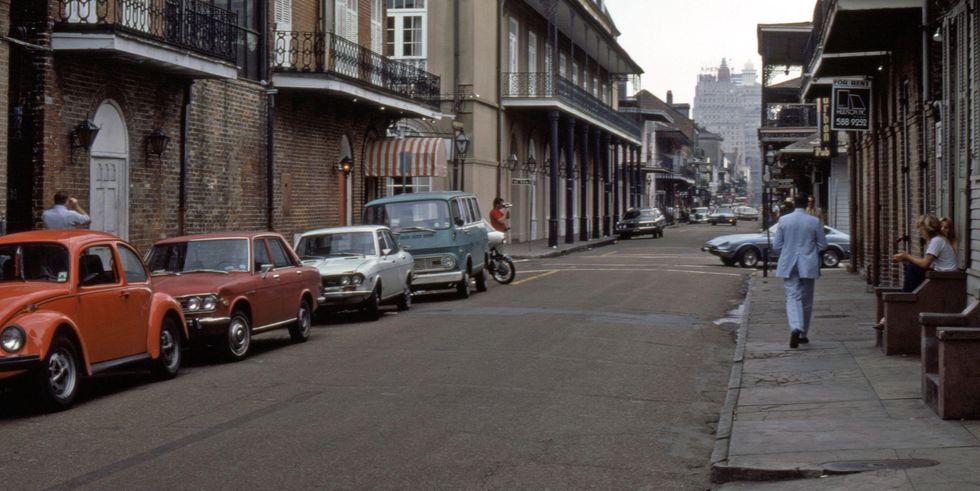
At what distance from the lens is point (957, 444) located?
312 inches

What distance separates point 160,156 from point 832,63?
40.0 ft

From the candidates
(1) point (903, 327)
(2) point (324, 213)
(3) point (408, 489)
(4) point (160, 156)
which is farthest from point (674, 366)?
(2) point (324, 213)

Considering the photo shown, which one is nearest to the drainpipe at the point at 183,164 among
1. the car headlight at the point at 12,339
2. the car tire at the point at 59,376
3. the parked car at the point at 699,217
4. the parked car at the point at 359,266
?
the parked car at the point at 359,266

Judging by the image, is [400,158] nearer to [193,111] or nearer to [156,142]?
[193,111]

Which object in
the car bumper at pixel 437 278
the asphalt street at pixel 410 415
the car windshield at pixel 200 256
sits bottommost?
the asphalt street at pixel 410 415

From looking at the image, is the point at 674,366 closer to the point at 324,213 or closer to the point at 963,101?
the point at 963,101

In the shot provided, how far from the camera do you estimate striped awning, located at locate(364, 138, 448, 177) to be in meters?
32.5

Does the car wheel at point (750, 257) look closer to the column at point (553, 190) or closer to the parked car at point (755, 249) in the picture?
the parked car at point (755, 249)

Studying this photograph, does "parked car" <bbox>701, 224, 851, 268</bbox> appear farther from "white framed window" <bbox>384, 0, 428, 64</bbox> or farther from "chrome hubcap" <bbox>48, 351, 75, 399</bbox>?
"chrome hubcap" <bbox>48, 351, 75, 399</bbox>

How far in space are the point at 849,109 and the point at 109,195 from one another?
41.8ft

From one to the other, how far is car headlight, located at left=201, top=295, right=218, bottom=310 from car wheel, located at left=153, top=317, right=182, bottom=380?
0.76 metres

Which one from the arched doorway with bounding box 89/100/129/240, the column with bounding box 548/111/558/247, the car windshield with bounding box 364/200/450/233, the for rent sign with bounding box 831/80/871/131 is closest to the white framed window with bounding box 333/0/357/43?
the car windshield with bounding box 364/200/450/233

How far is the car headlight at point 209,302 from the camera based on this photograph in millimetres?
13391

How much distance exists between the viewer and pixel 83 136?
18.3 meters
